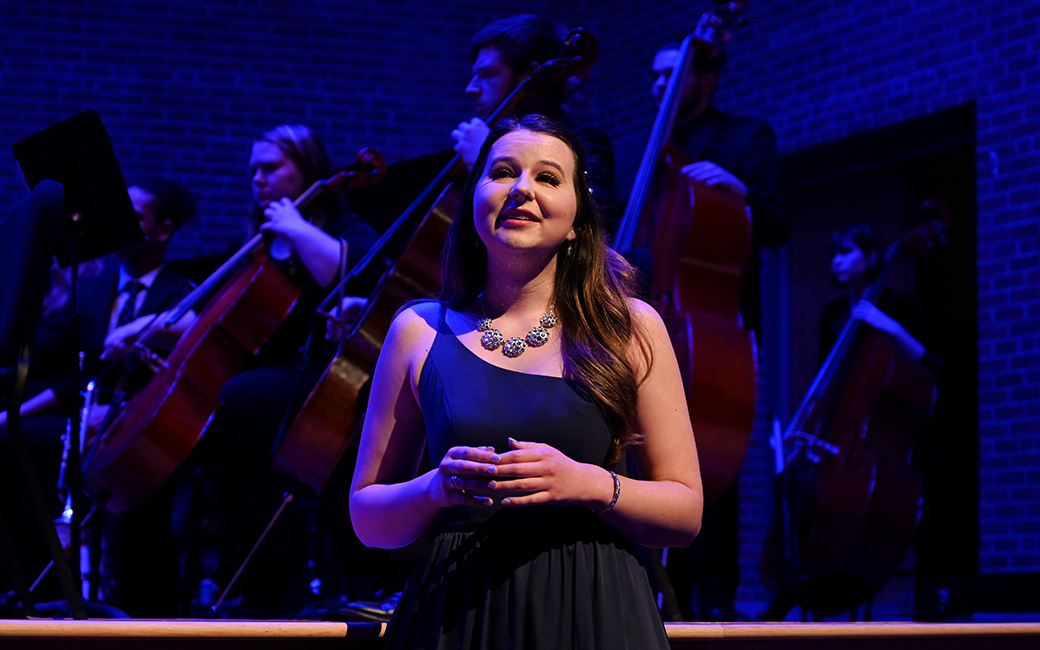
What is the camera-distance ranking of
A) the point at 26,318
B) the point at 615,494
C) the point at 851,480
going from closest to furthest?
1. the point at 615,494
2. the point at 26,318
3. the point at 851,480

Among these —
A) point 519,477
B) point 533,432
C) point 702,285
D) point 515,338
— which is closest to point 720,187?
point 702,285

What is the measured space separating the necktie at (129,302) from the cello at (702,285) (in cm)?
180

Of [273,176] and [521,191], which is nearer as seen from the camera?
[521,191]

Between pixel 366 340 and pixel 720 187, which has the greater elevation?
pixel 720 187

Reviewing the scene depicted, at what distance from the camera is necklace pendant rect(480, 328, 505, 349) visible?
68.1 inches

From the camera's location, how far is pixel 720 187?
10.7 ft

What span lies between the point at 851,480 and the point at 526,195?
2.60m

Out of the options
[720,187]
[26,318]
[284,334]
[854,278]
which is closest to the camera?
[26,318]

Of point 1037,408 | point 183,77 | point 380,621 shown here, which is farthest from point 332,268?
point 183,77

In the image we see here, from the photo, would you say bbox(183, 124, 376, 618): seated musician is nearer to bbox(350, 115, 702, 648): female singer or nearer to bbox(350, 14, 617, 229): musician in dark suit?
bbox(350, 14, 617, 229): musician in dark suit

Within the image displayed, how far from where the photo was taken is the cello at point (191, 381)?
3.24 m

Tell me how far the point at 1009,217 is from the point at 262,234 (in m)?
3.37

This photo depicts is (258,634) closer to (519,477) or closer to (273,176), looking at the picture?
(519,477)

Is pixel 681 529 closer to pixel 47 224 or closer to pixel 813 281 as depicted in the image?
pixel 47 224
